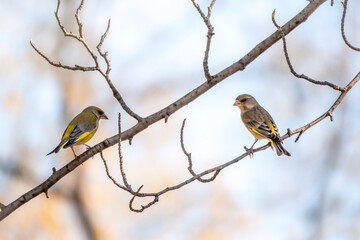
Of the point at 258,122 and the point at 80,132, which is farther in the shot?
the point at 258,122

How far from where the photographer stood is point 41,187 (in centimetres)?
526

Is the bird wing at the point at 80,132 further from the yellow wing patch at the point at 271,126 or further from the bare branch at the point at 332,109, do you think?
the bare branch at the point at 332,109

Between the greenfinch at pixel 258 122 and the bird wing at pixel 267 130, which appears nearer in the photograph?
the greenfinch at pixel 258 122

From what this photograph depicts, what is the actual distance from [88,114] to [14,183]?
30.1 feet

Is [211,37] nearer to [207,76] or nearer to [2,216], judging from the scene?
[207,76]

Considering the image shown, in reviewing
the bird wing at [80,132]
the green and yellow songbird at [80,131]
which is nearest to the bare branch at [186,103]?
the green and yellow songbird at [80,131]

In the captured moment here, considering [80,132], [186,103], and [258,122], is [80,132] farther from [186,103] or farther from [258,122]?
[186,103]

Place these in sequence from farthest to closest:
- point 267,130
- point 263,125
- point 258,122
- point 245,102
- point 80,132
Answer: point 245,102, point 258,122, point 263,125, point 267,130, point 80,132

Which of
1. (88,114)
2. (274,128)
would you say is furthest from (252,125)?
(88,114)

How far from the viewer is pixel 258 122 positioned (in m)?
8.68

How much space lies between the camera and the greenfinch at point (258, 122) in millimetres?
7719

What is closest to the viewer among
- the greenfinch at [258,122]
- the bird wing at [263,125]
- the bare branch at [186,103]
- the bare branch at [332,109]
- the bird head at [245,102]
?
the bare branch at [186,103]

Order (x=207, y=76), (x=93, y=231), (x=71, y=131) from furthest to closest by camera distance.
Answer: (x=93, y=231)
(x=71, y=131)
(x=207, y=76)

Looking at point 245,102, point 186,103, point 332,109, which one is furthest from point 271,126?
point 186,103
